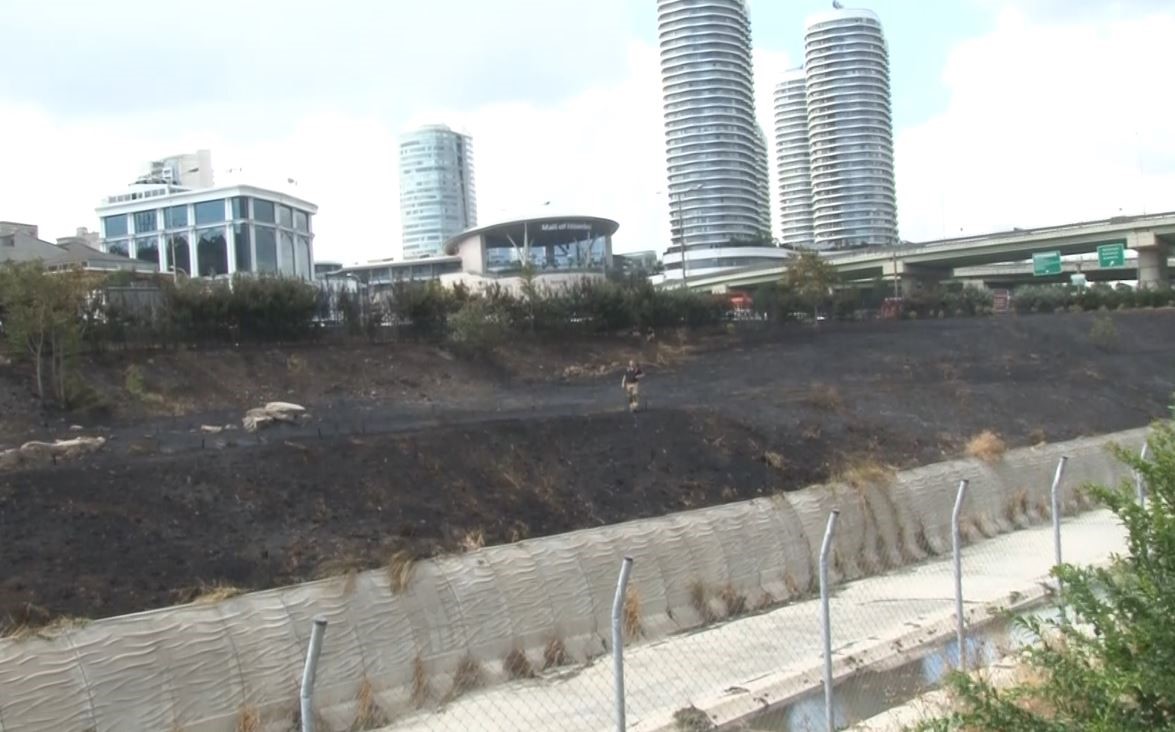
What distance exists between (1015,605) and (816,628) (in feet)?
7.67

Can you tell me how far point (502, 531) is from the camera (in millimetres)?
18109

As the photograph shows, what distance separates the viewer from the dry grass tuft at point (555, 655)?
12.1 meters

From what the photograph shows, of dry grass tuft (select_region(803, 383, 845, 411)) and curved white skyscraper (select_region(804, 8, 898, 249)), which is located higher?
curved white skyscraper (select_region(804, 8, 898, 249))

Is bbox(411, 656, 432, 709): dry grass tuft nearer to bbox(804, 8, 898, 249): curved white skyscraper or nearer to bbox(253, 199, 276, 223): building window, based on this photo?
bbox(253, 199, 276, 223): building window

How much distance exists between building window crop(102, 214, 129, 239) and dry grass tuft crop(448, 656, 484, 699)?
94661 millimetres

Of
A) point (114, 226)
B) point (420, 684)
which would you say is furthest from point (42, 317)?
point (114, 226)

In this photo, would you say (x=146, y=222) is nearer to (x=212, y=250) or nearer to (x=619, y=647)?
(x=212, y=250)

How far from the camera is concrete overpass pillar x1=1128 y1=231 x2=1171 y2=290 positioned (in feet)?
242

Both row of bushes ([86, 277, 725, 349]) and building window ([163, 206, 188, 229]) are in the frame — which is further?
building window ([163, 206, 188, 229])

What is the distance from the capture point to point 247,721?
9664 millimetres

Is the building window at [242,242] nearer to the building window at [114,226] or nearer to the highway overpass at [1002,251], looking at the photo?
the building window at [114,226]

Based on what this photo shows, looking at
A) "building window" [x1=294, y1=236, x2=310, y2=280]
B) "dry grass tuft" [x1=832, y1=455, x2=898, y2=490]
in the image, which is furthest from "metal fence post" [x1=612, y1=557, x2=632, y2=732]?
"building window" [x1=294, y1=236, x2=310, y2=280]

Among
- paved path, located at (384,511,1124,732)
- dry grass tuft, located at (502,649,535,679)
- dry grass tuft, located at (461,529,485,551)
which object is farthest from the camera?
dry grass tuft, located at (461,529,485,551)

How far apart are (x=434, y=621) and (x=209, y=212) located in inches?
3480
